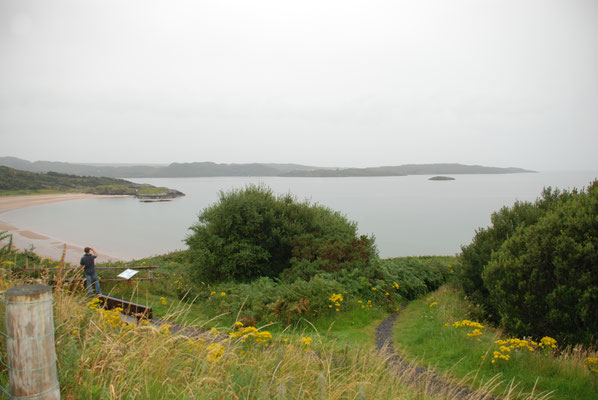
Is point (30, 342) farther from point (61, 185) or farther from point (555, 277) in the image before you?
point (61, 185)

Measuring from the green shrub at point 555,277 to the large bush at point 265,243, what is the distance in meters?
4.96

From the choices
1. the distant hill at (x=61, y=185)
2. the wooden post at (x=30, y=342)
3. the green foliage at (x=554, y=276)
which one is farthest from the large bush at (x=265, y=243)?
the distant hill at (x=61, y=185)

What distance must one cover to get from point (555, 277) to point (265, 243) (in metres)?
8.87

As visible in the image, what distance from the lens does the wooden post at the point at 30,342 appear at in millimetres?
2361

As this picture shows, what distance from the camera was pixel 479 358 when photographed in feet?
23.0

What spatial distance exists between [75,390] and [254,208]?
11005 millimetres

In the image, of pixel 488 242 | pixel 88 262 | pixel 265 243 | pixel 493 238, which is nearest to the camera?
pixel 88 262

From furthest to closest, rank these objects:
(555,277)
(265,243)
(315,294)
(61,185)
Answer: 1. (61,185)
2. (265,243)
3. (315,294)
4. (555,277)

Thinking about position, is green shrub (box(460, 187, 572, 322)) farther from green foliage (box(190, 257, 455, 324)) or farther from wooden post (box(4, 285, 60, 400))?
wooden post (box(4, 285, 60, 400))

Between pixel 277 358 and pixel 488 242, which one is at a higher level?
pixel 488 242

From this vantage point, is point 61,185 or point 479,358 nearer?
point 479,358

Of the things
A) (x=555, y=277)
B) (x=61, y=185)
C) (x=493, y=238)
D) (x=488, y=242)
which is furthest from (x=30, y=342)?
(x=61, y=185)

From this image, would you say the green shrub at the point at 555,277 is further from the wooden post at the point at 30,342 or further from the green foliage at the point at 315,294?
the wooden post at the point at 30,342

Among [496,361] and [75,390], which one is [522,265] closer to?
[496,361]
